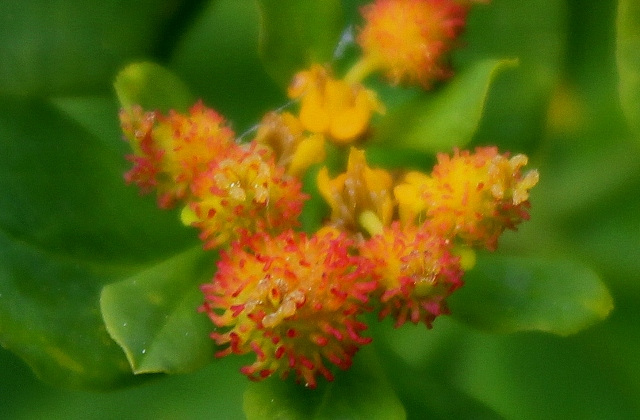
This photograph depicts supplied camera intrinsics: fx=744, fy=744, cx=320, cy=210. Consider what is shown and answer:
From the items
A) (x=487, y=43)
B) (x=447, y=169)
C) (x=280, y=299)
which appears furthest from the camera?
(x=487, y=43)

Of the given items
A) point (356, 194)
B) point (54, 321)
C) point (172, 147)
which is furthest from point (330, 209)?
point (54, 321)

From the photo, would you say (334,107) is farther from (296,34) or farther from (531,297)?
(531,297)

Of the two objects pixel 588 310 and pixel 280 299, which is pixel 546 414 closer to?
pixel 588 310

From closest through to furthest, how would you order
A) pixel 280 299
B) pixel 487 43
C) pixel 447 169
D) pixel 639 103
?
pixel 280 299, pixel 447 169, pixel 639 103, pixel 487 43

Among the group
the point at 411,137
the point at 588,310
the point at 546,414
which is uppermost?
the point at 411,137

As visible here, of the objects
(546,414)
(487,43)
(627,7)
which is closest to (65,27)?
(487,43)

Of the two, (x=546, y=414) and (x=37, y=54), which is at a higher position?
(x=37, y=54)

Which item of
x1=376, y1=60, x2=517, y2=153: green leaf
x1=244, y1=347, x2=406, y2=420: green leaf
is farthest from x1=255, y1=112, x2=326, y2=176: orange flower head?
x1=244, y1=347, x2=406, y2=420: green leaf

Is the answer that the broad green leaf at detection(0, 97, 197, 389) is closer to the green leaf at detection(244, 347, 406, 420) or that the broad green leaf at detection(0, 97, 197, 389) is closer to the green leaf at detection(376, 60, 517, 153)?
the green leaf at detection(244, 347, 406, 420)

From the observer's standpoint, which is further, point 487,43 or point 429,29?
point 487,43
